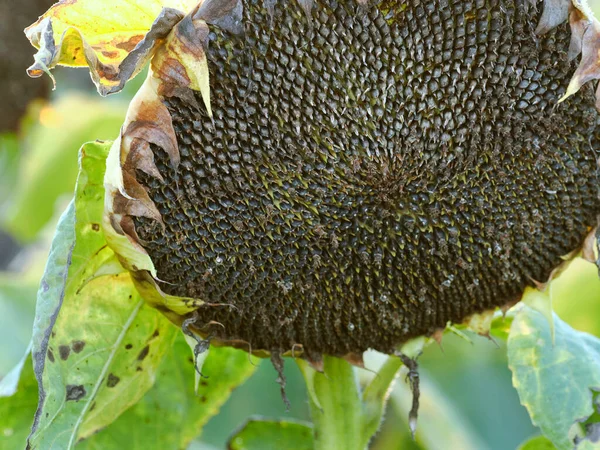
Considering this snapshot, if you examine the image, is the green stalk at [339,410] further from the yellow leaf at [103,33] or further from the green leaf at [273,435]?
the yellow leaf at [103,33]

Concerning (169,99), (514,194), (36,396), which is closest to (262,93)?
(169,99)

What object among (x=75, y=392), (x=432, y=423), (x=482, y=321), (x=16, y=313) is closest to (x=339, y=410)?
(x=482, y=321)

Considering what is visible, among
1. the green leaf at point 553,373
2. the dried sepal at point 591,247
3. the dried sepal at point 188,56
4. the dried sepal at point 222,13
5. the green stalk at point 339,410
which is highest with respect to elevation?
the dried sepal at point 222,13

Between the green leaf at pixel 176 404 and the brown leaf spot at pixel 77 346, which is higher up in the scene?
the brown leaf spot at pixel 77 346

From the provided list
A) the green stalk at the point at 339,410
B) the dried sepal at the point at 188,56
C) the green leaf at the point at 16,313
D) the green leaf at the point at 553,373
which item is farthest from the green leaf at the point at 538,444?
the green leaf at the point at 16,313

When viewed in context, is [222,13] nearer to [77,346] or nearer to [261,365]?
[77,346]

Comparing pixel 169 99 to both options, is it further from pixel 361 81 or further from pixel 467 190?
pixel 467 190

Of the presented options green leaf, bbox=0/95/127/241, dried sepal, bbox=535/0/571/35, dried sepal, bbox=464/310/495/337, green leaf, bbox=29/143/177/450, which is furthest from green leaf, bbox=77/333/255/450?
green leaf, bbox=0/95/127/241
